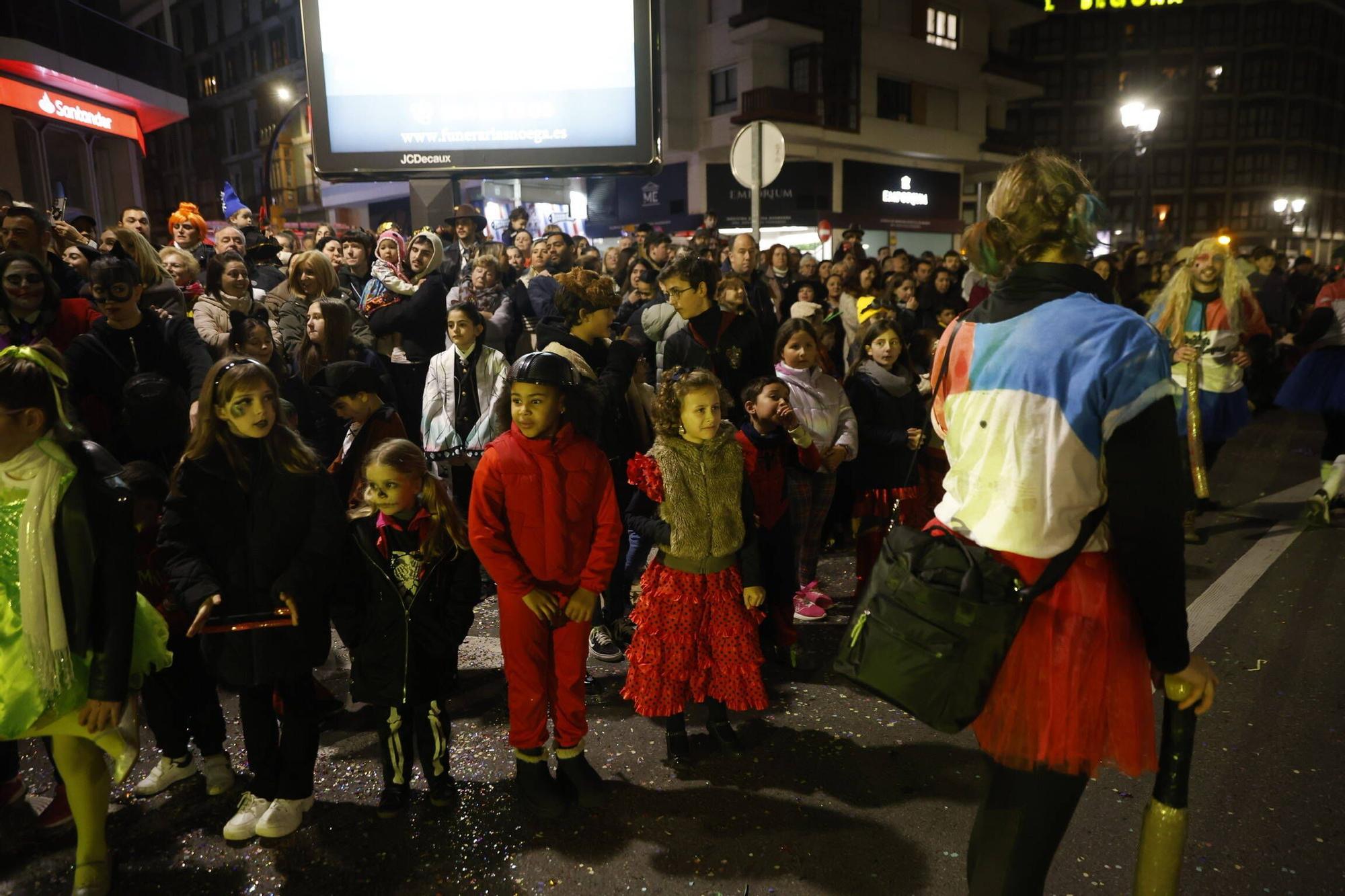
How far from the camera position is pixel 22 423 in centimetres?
272

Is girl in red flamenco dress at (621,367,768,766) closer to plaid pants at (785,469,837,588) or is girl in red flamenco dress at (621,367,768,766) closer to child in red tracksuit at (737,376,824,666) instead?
child in red tracksuit at (737,376,824,666)

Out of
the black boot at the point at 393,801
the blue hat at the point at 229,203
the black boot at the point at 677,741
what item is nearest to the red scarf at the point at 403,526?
the black boot at the point at 393,801

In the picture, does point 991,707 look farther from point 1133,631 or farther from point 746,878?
point 746,878

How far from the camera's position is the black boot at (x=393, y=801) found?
3375 mm

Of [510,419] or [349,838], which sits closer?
[349,838]

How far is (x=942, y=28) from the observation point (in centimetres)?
3238

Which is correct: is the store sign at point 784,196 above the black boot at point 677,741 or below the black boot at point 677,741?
above

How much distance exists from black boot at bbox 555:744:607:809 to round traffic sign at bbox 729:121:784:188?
19.7 feet

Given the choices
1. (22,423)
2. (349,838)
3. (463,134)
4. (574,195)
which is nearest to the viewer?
(22,423)

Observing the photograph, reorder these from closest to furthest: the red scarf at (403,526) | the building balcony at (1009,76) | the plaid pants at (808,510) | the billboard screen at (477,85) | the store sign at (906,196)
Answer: the red scarf at (403,526)
the plaid pants at (808,510)
the billboard screen at (477,85)
the store sign at (906,196)
the building balcony at (1009,76)

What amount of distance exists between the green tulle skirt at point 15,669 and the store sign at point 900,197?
28.9m

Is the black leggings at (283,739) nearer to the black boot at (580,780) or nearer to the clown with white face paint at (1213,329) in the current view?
the black boot at (580,780)

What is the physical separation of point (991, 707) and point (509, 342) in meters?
5.39

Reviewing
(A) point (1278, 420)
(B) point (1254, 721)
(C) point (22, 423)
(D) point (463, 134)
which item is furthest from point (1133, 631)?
(A) point (1278, 420)
